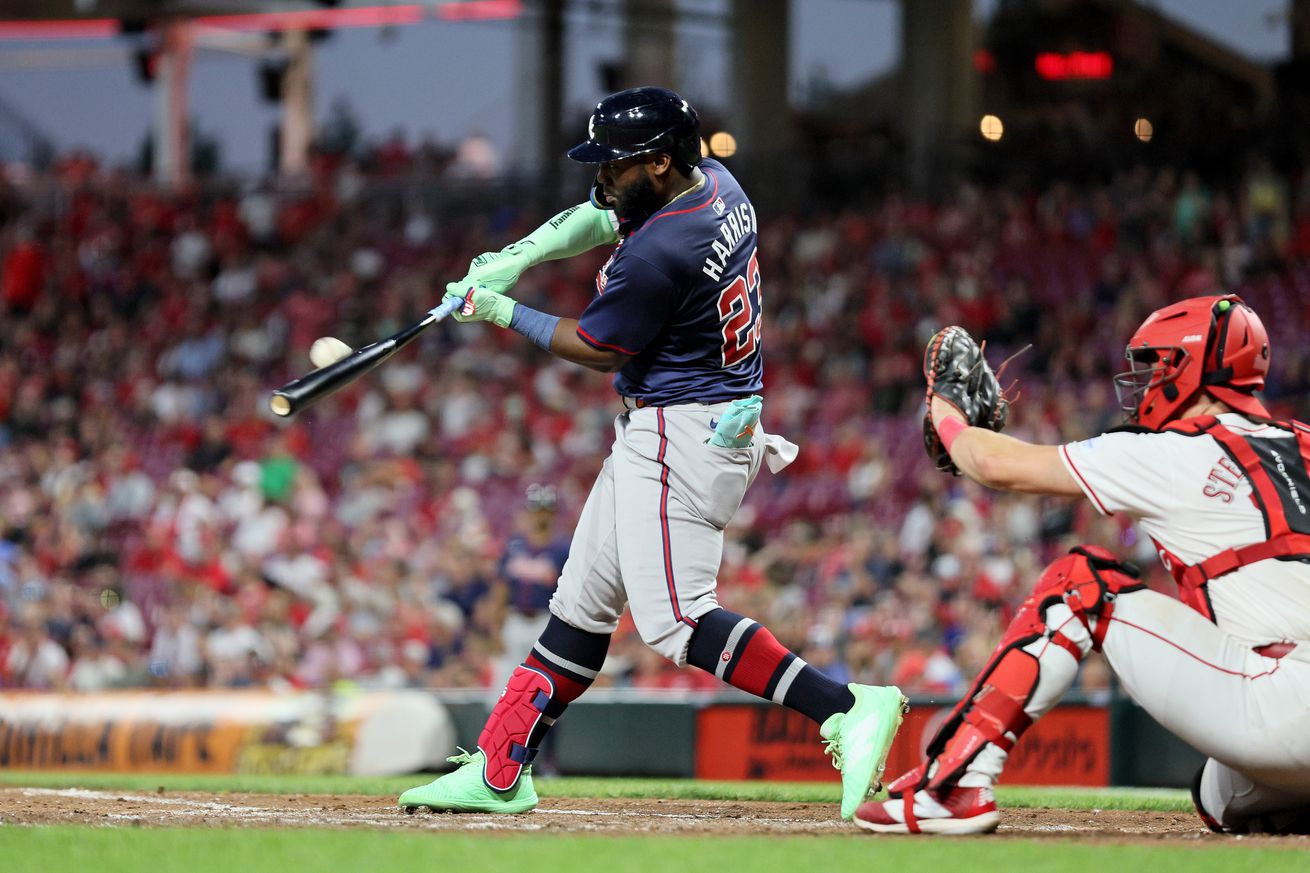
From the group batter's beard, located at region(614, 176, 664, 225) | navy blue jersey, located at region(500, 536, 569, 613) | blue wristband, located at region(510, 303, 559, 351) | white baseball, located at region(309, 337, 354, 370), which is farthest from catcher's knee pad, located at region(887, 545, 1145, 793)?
navy blue jersey, located at region(500, 536, 569, 613)

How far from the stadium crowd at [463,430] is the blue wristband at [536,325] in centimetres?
608

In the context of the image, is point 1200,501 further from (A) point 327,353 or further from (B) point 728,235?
(A) point 327,353

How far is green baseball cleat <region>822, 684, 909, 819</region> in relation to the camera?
4.54 metres

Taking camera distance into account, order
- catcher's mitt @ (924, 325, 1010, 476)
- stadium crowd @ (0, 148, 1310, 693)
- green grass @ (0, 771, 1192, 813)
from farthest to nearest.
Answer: stadium crowd @ (0, 148, 1310, 693)
green grass @ (0, 771, 1192, 813)
catcher's mitt @ (924, 325, 1010, 476)

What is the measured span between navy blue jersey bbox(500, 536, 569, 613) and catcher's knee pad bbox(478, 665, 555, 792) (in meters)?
4.70

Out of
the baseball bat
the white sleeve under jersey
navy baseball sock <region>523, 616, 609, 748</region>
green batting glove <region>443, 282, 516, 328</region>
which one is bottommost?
navy baseball sock <region>523, 616, 609, 748</region>

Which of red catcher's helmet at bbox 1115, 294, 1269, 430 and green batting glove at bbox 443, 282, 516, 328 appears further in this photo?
green batting glove at bbox 443, 282, 516, 328

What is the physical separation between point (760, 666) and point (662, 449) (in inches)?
27.6

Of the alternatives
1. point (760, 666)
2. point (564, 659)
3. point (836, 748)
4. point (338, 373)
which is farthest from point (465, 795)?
point (338, 373)

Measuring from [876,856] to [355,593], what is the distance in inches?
395

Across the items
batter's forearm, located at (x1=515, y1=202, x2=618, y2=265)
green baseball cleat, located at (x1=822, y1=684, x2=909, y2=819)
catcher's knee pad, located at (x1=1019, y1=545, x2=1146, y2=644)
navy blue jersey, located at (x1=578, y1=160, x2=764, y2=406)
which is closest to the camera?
catcher's knee pad, located at (x1=1019, y1=545, x2=1146, y2=644)

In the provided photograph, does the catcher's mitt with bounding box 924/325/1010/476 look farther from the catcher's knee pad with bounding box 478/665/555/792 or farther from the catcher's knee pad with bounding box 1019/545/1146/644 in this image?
the catcher's knee pad with bounding box 478/665/555/792

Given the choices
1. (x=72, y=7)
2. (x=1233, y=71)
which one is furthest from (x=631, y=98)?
(x=72, y=7)

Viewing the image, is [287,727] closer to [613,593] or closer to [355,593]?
[355,593]
